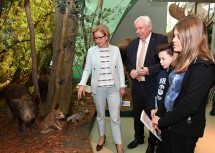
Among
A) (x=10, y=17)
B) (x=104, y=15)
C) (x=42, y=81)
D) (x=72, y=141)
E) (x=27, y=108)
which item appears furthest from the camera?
(x=104, y=15)

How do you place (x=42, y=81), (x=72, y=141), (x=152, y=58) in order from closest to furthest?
(x=152, y=58)
(x=72, y=141)
(x=42, y=81)

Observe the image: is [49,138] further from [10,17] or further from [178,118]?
[178,118]

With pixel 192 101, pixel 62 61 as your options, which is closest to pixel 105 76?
pixel 62 61

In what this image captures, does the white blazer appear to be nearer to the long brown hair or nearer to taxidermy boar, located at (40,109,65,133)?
taxidermy boar, located at (40,109,65,133)

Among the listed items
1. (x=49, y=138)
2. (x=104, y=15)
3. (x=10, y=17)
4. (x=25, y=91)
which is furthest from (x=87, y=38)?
(x=49, y=138)

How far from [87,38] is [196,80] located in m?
5.16

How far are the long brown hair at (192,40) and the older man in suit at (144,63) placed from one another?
5.56ft

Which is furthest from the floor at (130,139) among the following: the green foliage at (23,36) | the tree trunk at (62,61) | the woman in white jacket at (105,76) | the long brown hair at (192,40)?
the long brown hair at (192,40)

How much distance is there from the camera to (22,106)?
15.7 feet

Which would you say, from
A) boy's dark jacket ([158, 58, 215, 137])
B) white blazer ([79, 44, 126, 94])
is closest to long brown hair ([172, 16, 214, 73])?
boy's dark jacket ([158, 58, 215, 137])

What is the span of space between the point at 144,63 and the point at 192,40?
1.96 m

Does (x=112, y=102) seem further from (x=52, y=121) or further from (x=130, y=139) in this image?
(x=52, y=121)

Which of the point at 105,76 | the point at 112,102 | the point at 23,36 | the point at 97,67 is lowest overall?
the point at 112,102

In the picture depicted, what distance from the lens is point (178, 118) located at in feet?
6.91
